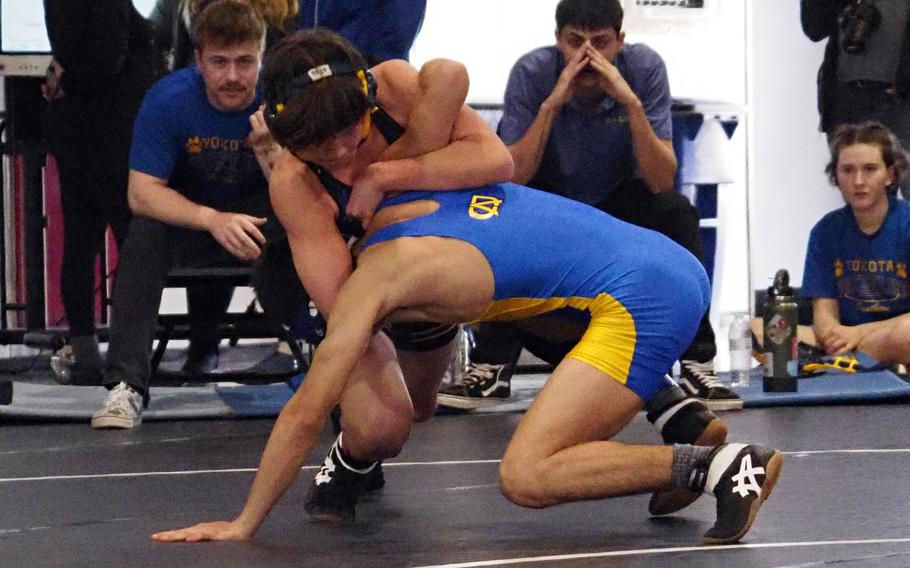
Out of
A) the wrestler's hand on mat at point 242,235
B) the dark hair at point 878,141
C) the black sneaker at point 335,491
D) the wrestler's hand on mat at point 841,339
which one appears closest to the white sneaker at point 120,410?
the wrestler's hand on mat at point 242,235

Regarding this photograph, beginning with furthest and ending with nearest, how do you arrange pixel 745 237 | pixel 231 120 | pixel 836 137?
1. pixel 745 237
2. pixel 836 137
3. pixel 231 120

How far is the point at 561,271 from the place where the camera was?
8.52 ft

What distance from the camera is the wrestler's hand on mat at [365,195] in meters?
2.58

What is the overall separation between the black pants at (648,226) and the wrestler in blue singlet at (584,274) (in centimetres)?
170

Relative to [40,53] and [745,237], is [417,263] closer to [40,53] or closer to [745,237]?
[745,237]

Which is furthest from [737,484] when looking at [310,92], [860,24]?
[860,24]

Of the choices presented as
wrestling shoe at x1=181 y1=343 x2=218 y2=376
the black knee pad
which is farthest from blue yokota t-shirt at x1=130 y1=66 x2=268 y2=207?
the black knee pad

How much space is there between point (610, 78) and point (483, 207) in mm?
1834

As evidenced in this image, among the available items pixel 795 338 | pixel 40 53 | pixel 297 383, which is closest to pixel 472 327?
pixel 297 383

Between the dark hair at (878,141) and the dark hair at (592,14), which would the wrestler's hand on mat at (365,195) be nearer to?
the dark hair at (592,14)

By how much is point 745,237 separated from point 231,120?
2272 millimetres

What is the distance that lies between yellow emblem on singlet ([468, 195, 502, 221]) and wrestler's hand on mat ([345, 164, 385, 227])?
6.5 inches

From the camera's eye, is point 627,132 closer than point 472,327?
Yes

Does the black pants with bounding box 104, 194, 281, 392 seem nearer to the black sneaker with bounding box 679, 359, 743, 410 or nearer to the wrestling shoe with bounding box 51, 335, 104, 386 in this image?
the wrestling shoe with bounding box 51, 335, 104, 386
